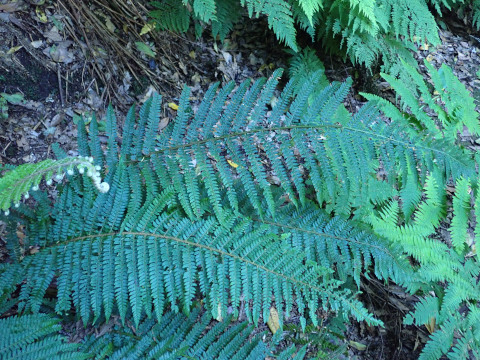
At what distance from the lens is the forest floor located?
7.73ft

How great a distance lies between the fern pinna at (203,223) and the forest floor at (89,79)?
20.3 inches

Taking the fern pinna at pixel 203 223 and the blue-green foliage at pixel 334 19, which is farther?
the blue-green foliage at pixel 334 19

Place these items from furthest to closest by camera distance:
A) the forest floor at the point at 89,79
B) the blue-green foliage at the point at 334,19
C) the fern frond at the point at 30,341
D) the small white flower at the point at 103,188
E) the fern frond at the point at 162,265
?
1. the blue-green foliage at the point at 334,19
2. the forest floor at the point at 89,79
3. the fern frond at the point at 162,265
4. the fern frond at the point at 30,341
5. the small white flower at the point at 103,188

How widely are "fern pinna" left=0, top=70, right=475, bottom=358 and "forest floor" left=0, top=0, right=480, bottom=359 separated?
0.52 m

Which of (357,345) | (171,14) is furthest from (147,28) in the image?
(357,345)

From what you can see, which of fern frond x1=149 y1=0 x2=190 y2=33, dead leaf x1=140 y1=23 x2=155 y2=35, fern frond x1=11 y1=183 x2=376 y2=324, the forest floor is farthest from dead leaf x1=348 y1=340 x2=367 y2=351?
dead leaf x1=140 y1=23 x2=155 y2=35

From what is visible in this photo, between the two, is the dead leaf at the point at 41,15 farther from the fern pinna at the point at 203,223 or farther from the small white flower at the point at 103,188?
the small white flower at the point at 103,188

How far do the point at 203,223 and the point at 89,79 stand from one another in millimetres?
1500

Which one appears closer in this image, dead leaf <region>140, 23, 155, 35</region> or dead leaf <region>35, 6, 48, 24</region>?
dead leaf <region>35, 6, 48, 24</region>

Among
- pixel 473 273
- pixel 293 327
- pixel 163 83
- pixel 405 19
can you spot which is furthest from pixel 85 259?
pixel 405 19

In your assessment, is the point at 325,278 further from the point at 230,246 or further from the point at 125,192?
the point at 125,192

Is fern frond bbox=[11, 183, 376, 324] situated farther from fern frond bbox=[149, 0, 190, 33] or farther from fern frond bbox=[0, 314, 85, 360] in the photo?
fern frond bbox=[149, 0, 190, 33]

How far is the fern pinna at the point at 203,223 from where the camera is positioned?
5.45 ft

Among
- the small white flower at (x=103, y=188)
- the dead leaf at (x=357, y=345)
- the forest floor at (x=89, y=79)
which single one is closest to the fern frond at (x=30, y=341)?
the forest floor at (x=89, y=79)
